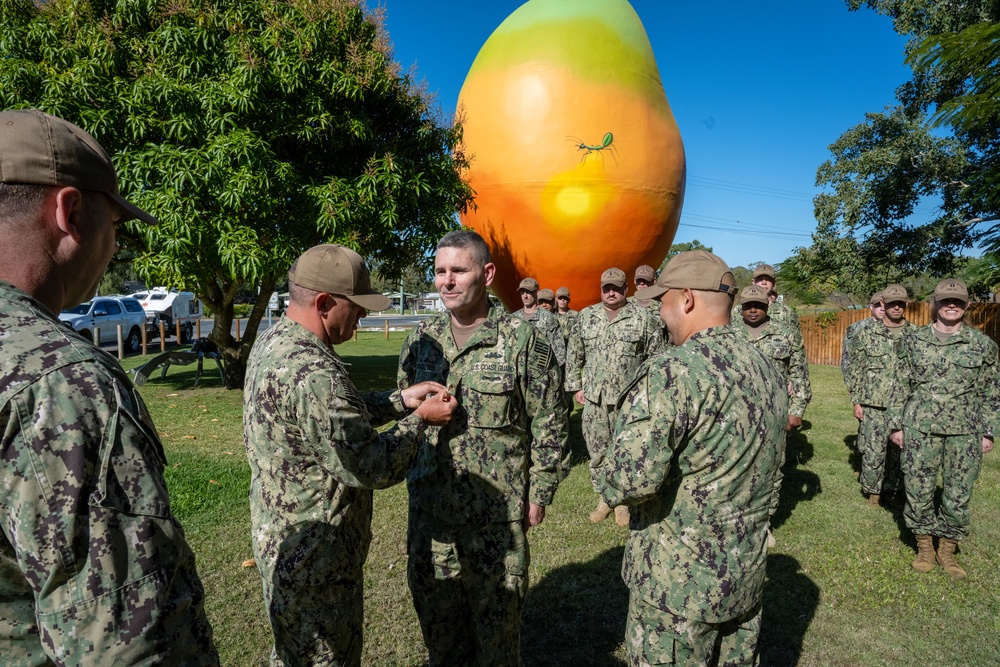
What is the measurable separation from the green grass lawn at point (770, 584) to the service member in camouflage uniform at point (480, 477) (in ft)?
2.58

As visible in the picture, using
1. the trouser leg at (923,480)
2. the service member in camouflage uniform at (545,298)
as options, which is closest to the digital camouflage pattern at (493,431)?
the trouser leg at (923,480)

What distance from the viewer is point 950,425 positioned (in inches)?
187

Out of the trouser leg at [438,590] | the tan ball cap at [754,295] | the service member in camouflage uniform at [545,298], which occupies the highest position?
the service member in camouflage uniform at [545,298]

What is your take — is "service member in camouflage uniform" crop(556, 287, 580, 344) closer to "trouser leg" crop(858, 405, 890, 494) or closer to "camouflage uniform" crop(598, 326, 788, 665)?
"trouser leg" crop(858, 405, 890, 494)

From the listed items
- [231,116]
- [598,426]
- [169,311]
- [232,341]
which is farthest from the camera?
[169,311]

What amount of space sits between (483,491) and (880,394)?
545 centimetres

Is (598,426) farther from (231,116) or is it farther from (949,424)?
(231,116)

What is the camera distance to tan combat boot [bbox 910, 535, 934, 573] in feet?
15.3

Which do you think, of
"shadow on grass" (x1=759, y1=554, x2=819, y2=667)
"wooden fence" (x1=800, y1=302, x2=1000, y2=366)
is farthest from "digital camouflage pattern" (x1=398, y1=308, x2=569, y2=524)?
"wooden fence" (x1=800, y1=302, x2=1000, y2=366)

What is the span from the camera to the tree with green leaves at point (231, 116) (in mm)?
8289

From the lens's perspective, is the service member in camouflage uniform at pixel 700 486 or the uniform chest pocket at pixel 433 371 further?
the uniform chest pocket at pixel 433 371

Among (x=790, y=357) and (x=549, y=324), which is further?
Answer: (x=549, y=324)

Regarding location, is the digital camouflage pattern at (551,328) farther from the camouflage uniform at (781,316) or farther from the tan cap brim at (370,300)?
the tan cap brim at (370,300)

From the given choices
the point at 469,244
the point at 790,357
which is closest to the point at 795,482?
the point at 790,357
